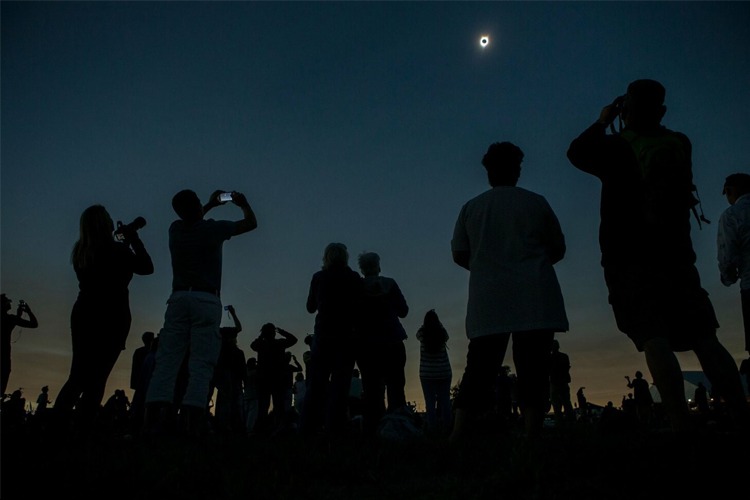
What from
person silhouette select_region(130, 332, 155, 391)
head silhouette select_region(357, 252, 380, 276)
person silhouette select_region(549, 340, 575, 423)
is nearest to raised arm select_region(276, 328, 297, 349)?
person silhouette select_region(130, 332, 155, 391)

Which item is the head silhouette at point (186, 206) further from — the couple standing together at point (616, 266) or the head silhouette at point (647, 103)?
the head silhouette at point (647, 103)

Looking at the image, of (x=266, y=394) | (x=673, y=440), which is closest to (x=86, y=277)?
(x=673, y=440)

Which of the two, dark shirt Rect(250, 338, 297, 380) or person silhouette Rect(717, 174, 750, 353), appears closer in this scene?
person silhouette Rect(717, 174, 750, 353)

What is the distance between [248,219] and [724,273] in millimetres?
4528

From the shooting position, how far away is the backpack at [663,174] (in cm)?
331

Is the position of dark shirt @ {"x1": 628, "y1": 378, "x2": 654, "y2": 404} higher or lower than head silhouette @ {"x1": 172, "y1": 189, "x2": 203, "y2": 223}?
lower

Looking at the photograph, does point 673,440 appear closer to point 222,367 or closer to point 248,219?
point 248,219

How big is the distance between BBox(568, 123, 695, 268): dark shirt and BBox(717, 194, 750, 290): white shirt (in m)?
1.59

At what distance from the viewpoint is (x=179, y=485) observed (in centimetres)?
250

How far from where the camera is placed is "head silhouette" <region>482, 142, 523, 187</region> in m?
4.18

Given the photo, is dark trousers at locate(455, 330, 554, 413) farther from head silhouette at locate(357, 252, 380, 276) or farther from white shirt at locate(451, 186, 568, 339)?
head silhouette at locate(357, 252, 380, 276)

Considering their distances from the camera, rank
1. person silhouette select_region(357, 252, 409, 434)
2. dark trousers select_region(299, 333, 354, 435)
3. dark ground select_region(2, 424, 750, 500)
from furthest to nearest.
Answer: person silhouette select_region(357, 252, 409, 434) → dark trousers select_region(299, 333, 354, 435) → dark ground select_region(2, 424, 750, 500)

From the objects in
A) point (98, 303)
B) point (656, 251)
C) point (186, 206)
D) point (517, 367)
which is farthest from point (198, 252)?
point (656, 251)

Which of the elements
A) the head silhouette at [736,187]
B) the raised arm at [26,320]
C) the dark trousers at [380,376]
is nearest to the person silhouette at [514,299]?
the dark trousers at [380,376]
